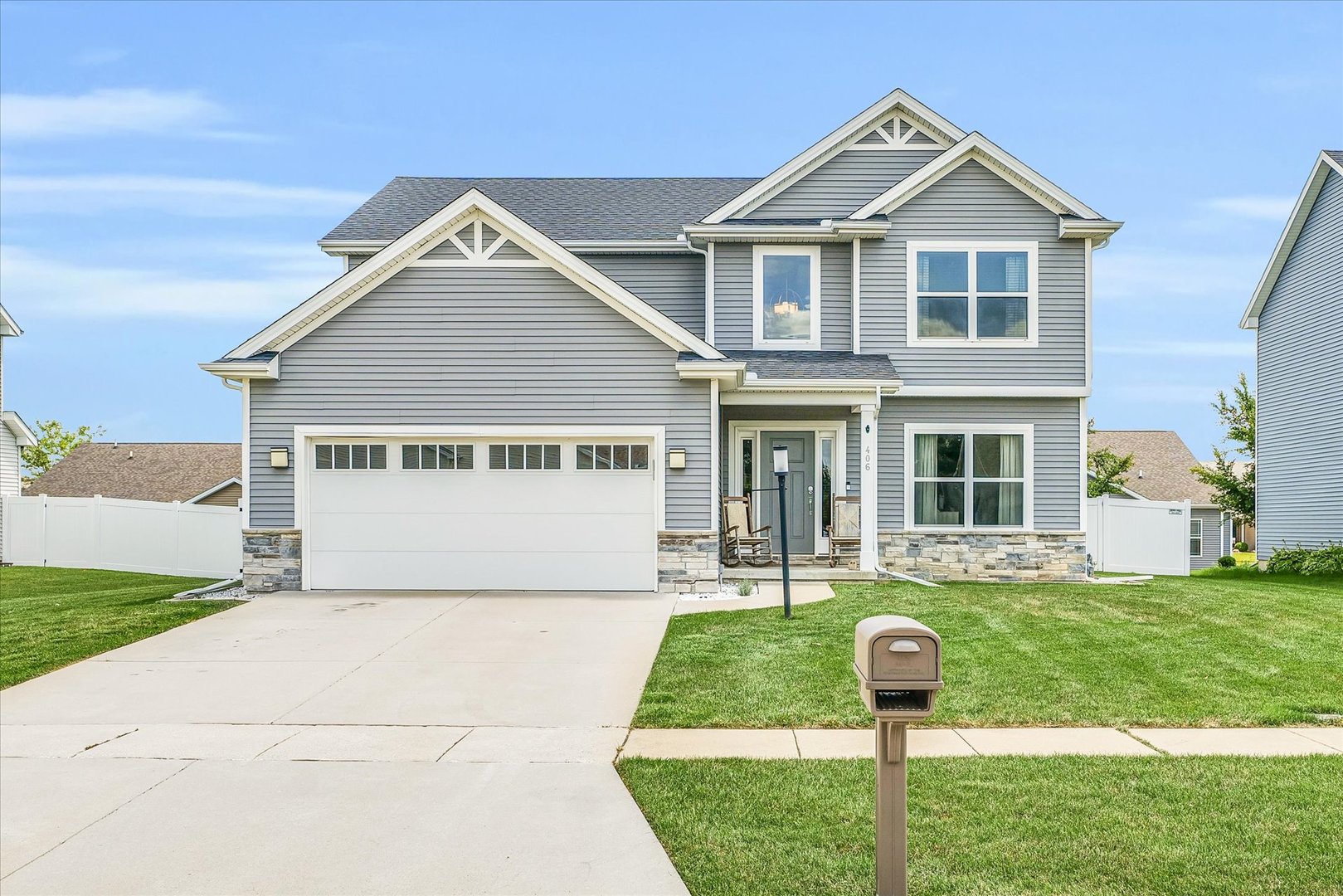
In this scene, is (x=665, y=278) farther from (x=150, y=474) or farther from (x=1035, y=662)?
(x=150, y=474)

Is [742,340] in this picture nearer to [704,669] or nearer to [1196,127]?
[704,669]

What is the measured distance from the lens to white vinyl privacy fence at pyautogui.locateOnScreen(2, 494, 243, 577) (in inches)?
797

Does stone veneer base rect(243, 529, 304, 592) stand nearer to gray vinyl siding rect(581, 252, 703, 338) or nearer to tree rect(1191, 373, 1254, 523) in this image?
gray vinyl siding rect(581, 252, 703, 338)

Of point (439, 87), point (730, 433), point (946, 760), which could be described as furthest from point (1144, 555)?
point (439, 87)

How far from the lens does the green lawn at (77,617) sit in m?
10.1

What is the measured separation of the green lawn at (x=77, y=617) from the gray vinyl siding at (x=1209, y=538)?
32960 millimetres

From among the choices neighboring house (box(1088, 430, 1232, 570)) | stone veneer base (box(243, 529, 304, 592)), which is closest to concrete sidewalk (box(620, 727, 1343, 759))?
stone veneer base (box(243, 529, 304, 592))

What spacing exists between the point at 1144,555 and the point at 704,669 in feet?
47.3

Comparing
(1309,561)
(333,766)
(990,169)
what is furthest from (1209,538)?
(333,766)

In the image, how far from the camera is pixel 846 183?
1734 cm

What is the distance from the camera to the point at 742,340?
16.9 meters

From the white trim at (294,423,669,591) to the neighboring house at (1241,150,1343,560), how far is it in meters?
15.7

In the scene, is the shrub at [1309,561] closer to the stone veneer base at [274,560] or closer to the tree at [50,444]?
the stone veneer base at [274,560]

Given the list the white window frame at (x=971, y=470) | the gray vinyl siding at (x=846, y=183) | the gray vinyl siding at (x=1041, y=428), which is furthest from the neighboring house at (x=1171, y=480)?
the gray vinyl siding at (x=846, y=183)
